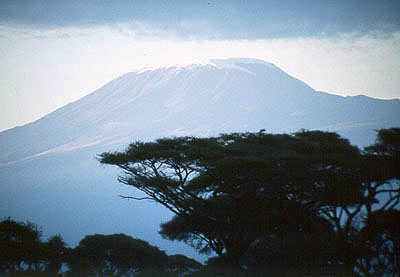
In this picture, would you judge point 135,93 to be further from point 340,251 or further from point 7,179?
point 340,251

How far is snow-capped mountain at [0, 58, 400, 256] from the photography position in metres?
103

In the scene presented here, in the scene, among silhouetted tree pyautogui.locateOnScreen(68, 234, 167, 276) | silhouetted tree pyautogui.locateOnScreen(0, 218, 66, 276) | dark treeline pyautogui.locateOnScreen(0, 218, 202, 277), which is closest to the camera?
silhouetted tree pyautogui.locateOnScreen(0, 218, 66, 276)

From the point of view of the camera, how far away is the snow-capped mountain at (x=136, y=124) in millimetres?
102938

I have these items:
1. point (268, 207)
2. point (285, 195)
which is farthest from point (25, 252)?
point (285, 195)

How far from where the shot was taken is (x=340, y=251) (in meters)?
10.2

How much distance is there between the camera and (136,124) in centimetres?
13500

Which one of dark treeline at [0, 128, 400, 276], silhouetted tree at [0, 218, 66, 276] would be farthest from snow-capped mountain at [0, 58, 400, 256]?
dark treeline at [0, 128, 400, 276]

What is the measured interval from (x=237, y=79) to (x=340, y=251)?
14726 cm


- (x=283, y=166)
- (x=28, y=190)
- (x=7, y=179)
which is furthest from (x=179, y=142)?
(x=7, y=179)

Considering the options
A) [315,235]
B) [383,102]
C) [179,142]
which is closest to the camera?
[315,235]

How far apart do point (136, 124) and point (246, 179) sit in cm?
12676

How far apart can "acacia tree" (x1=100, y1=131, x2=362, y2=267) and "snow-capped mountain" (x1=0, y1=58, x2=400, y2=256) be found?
74056mm

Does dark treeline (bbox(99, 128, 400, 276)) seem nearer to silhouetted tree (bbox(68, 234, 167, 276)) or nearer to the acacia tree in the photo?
the acacia tree

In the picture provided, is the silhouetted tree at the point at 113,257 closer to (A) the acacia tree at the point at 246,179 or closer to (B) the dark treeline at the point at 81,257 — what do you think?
(B) the dark treeline at the point at 81,257
